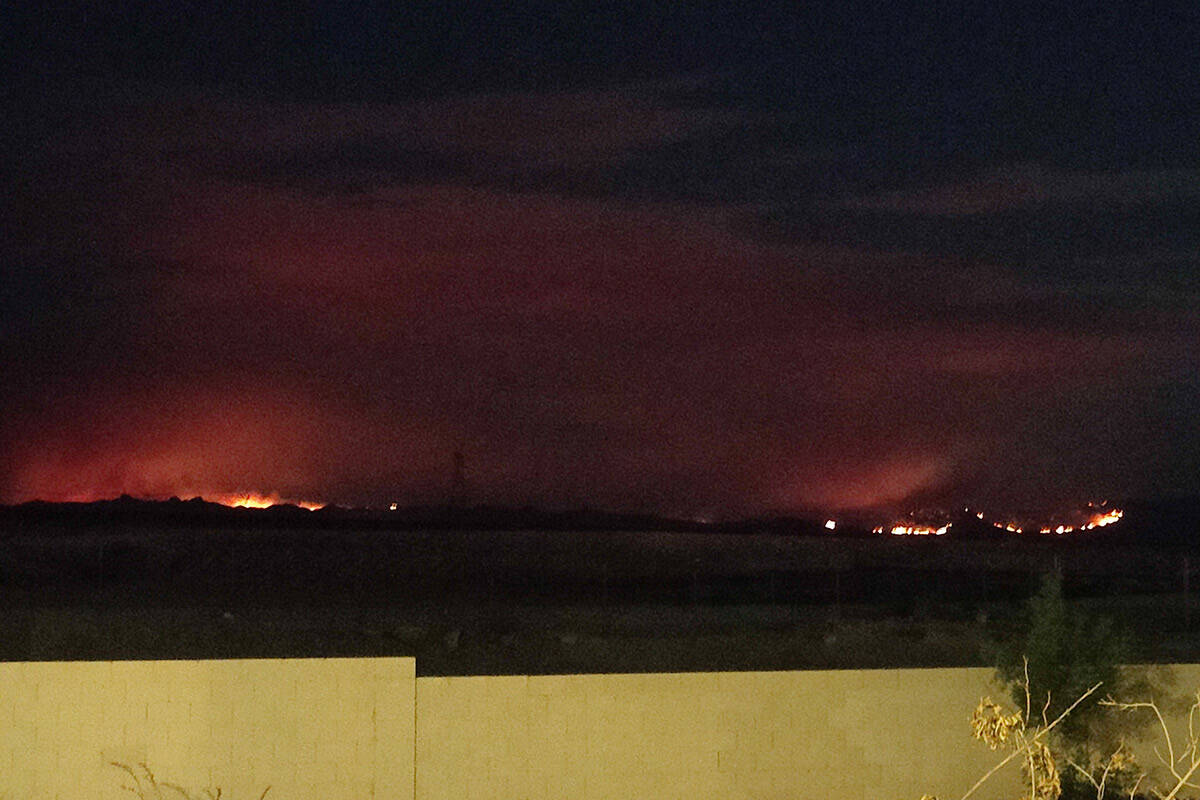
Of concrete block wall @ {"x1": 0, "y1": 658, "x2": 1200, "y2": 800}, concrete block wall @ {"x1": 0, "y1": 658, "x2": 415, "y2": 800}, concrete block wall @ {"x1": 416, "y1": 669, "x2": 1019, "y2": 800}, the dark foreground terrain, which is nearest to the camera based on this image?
concrete block wall @ {"x1": 0, "y1": 658, "x2": 415, "y2": 800}

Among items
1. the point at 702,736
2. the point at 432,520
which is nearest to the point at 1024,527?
the point at 432,520

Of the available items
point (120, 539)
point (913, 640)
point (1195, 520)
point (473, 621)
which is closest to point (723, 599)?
point (473, 621)

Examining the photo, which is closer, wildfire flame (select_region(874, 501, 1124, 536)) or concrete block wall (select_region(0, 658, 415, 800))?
concrete block wall (select_region(0, 658, 415, 800))

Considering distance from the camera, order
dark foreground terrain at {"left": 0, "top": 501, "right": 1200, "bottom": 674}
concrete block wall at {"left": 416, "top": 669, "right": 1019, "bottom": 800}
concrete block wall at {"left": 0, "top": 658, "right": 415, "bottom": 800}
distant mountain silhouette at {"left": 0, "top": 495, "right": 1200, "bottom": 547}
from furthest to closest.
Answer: distant mountain silhouette at {"left": 0, "top": 495, "right": 1200, "bottom": 547}
dark foreground terrain at {"left": 0, "top": 501, "right": 1200, "bottom": 674}
concrete block wall at {"left": 416, "top": 669, "right": 1019, "bottom": 800}
concrete block wall at {"left": 0, "top": 658, "right": 415, "bottom": 800}

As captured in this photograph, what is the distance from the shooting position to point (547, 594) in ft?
156

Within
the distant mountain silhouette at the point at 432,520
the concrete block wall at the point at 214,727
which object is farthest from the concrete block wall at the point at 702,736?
the distant mountain silhouette at the point at 432,520

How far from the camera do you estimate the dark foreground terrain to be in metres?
30.3

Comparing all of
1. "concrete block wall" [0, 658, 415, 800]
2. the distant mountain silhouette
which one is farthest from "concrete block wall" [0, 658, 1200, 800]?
the distant mountain silhouette

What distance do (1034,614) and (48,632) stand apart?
23.0 m

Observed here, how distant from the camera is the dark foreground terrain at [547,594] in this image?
1192 inches

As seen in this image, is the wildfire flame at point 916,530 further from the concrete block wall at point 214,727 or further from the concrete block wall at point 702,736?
the concrete block wall at point 214,727

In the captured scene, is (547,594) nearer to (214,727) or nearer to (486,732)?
(486,732)

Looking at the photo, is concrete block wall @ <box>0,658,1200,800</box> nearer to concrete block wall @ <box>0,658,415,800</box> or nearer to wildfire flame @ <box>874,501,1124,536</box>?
concrete block wall @ <box>0,658,415,800</box>

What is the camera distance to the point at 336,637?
32812 mm
